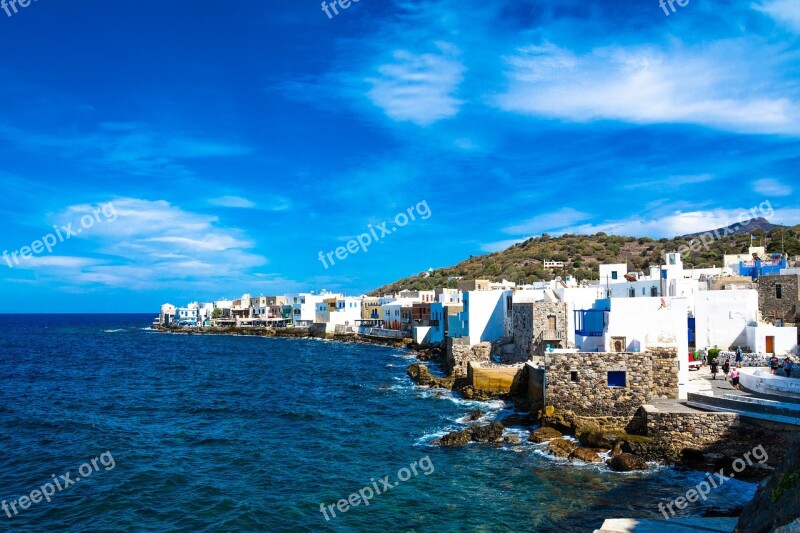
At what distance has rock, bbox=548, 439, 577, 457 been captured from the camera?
22.0m

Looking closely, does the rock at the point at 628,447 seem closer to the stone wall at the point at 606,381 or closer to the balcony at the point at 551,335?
the stone wall at the point at 606,381

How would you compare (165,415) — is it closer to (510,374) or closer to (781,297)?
(510,374)

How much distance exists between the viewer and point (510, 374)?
34.5 m

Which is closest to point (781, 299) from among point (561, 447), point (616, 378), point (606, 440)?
point (616, 378)

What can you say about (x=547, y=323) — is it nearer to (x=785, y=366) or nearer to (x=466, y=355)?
(x=466, y=355)

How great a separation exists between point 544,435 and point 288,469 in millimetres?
10446

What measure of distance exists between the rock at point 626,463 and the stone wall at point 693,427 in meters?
1.79

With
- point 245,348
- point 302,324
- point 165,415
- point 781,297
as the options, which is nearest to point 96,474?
point 165,415

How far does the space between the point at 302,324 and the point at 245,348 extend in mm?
29728

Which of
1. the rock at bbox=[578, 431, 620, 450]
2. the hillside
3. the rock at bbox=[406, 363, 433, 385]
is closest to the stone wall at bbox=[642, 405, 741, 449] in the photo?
the rock at bbox=[578, 431, 620, 450]

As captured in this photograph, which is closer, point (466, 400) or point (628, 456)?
point (628, 456)

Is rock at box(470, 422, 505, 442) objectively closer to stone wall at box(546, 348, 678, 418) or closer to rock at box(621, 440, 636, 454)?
stone wall at box(546, 348, 678, 418)

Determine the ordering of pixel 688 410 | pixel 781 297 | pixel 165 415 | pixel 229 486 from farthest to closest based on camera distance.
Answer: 1. pixel 781 297
2. pixel 165 415
3. pixel 688 410
4. pixel 229 486

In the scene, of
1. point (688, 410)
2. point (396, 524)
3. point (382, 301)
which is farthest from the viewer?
point (382, 301)
